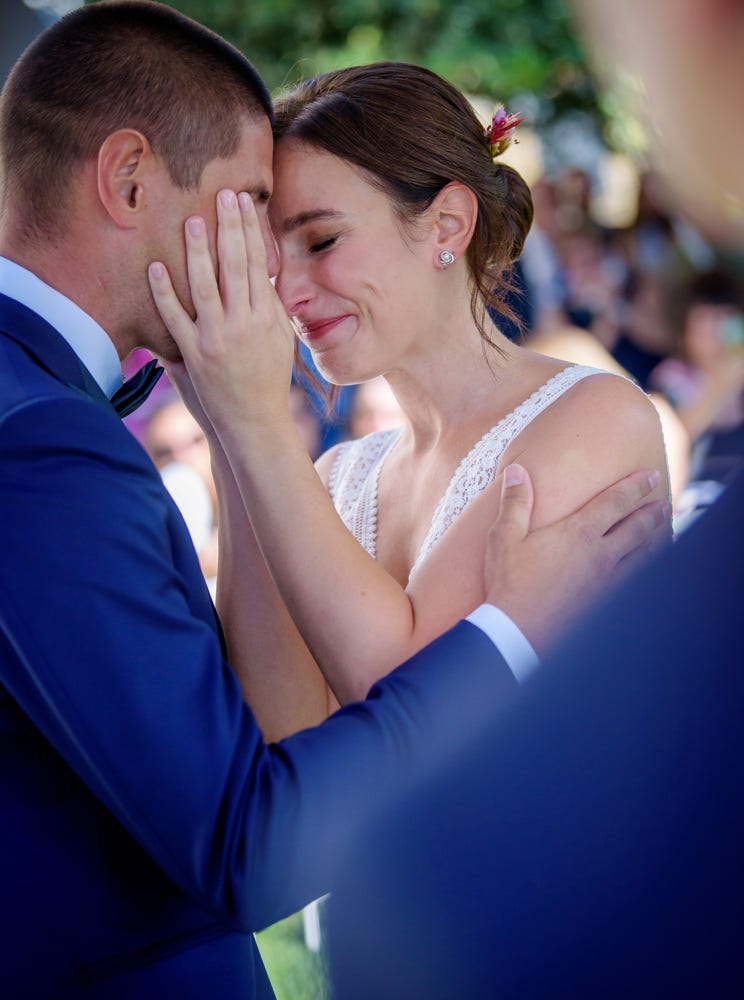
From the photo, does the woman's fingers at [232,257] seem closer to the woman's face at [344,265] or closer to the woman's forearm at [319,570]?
the woman's forearm at [319,570]

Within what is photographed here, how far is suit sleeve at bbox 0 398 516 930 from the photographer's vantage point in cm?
136

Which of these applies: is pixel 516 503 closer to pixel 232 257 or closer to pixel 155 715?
pixel 232 257

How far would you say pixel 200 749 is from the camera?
1363 millimetres

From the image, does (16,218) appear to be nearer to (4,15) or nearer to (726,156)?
(726,156)

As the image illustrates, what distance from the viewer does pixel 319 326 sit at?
96.4 inches

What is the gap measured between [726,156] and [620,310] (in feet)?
24.1

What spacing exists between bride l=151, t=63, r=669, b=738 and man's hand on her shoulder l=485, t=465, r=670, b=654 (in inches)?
2.3

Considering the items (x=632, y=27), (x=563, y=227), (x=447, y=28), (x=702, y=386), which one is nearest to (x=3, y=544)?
(x=632, y=27)

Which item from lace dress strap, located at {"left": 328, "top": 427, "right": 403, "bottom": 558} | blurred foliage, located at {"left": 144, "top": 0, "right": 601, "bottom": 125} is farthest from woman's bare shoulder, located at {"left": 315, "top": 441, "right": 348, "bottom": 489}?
blurred foliage, located at {"left": 144, "top": 0, "right": 601, "bottom": 125}

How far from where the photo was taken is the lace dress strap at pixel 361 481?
8.63 ft

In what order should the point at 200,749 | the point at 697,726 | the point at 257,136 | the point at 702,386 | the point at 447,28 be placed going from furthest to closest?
the point at 447,28 → the point at 702,386 → the point at 257,136 → the point at 200,749 → the point at 697,726

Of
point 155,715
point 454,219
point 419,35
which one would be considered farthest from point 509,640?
point 419,35

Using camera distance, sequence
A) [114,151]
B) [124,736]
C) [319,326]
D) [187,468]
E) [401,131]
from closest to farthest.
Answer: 1. [124,736]
2. [114,151]
3. [401,131]
4. [319,326]
5. [187,468]

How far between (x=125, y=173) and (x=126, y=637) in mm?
863
